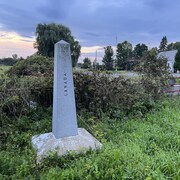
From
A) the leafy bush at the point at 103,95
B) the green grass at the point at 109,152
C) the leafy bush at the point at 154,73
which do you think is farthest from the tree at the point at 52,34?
the green grass at the point at 109,152

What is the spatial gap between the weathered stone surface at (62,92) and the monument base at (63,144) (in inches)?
4.6

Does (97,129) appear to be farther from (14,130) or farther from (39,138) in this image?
(14,130)

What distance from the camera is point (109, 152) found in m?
2.83

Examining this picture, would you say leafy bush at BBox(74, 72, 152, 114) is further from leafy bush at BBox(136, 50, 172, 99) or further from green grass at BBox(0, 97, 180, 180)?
leafy bush at BBox(136, 50, 172, 99)

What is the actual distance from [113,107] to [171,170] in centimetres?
279

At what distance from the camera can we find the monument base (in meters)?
3.20

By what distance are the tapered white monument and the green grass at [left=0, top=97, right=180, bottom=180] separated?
8.7 inches

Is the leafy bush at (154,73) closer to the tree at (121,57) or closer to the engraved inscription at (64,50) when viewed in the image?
the tree at (121,57)

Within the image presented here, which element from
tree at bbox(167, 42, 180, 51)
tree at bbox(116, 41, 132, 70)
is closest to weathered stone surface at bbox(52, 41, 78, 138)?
tree at bbox(116, 41, 132, 70)

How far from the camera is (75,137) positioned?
11.6 ft

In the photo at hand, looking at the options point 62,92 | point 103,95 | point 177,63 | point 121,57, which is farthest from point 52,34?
point 62,92

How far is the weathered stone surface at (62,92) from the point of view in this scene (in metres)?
3.41

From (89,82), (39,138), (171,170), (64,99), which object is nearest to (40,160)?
(39,138)

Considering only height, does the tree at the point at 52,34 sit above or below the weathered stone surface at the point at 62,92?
above
